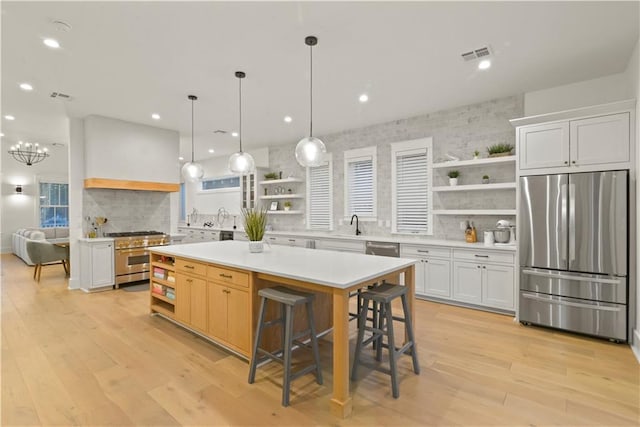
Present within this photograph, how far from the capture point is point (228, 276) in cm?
289

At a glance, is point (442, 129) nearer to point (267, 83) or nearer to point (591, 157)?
point (591, 157)

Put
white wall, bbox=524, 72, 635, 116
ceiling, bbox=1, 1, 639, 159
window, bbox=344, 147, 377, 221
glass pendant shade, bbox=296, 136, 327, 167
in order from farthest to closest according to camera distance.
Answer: window, bbox=344, 147, 377, 221 → white wall, bbox=524, 72, 635, 116 → glass pendant shade, bbox=296, 136, 327, 167 → ceiling, bbox=1, 1, 639, 159

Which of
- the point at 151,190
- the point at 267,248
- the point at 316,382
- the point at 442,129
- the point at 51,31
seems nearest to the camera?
the point at 316,382

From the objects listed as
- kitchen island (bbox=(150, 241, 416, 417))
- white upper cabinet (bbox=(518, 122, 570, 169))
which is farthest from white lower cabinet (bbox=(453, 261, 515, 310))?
kitchen island (bbox=(150, 241, 416, 417))

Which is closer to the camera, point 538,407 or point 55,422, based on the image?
point 55,422

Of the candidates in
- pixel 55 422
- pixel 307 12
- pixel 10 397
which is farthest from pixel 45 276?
pixel 307 12

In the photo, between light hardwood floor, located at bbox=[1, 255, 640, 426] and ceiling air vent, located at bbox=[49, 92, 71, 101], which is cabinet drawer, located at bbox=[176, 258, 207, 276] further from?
ceiling air vent, located at bbox=[49, 92, 71, 101]

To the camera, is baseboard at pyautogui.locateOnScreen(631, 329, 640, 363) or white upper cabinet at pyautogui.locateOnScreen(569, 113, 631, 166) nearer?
baseboard at pyautogui.locateOnScreen(631, 329, 640, 363)

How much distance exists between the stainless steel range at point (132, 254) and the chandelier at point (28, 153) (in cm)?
523

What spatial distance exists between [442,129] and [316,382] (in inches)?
164

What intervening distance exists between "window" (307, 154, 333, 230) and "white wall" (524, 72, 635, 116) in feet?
A: 11.4

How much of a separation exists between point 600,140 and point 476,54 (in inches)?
62.8

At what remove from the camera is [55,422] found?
79.0 inches

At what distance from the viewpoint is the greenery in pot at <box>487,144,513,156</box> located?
4.28 meters
